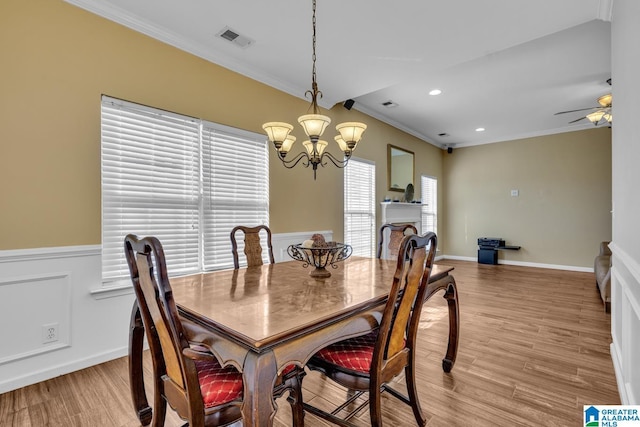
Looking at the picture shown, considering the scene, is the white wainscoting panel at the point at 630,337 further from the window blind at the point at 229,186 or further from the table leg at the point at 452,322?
the window blind at the point at 229,186

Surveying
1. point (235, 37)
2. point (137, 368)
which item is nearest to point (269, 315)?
point (137, 368)

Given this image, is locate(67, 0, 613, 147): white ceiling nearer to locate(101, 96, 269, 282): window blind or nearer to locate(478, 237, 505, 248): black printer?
locate(101, 96, 269, 282): window blind

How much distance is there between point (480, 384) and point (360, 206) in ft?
10.8

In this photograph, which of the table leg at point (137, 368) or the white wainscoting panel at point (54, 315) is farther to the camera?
the white wainscoting panel at point (54, 315)

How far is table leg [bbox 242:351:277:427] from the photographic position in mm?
1009

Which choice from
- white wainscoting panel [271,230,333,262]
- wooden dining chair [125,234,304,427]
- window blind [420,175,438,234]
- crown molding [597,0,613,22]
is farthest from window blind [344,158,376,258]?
wooden dining chair [125,234,304,427]

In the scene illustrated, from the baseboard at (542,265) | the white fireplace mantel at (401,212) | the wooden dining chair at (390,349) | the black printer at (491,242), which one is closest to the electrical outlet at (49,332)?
the wooden dining chair at (390,349)

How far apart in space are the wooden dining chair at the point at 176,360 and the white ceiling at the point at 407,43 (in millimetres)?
2224

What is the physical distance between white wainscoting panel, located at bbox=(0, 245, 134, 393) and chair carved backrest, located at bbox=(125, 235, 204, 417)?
155cm

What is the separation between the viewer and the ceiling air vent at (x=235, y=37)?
277 cm

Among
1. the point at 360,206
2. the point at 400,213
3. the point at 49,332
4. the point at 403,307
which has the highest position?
the point at 360,206

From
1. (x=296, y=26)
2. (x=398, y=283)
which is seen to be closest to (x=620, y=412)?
(x=398, y=283)

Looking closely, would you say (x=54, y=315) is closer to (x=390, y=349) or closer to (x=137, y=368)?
(x=137, y=368)

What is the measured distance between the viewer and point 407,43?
2.95 meters
